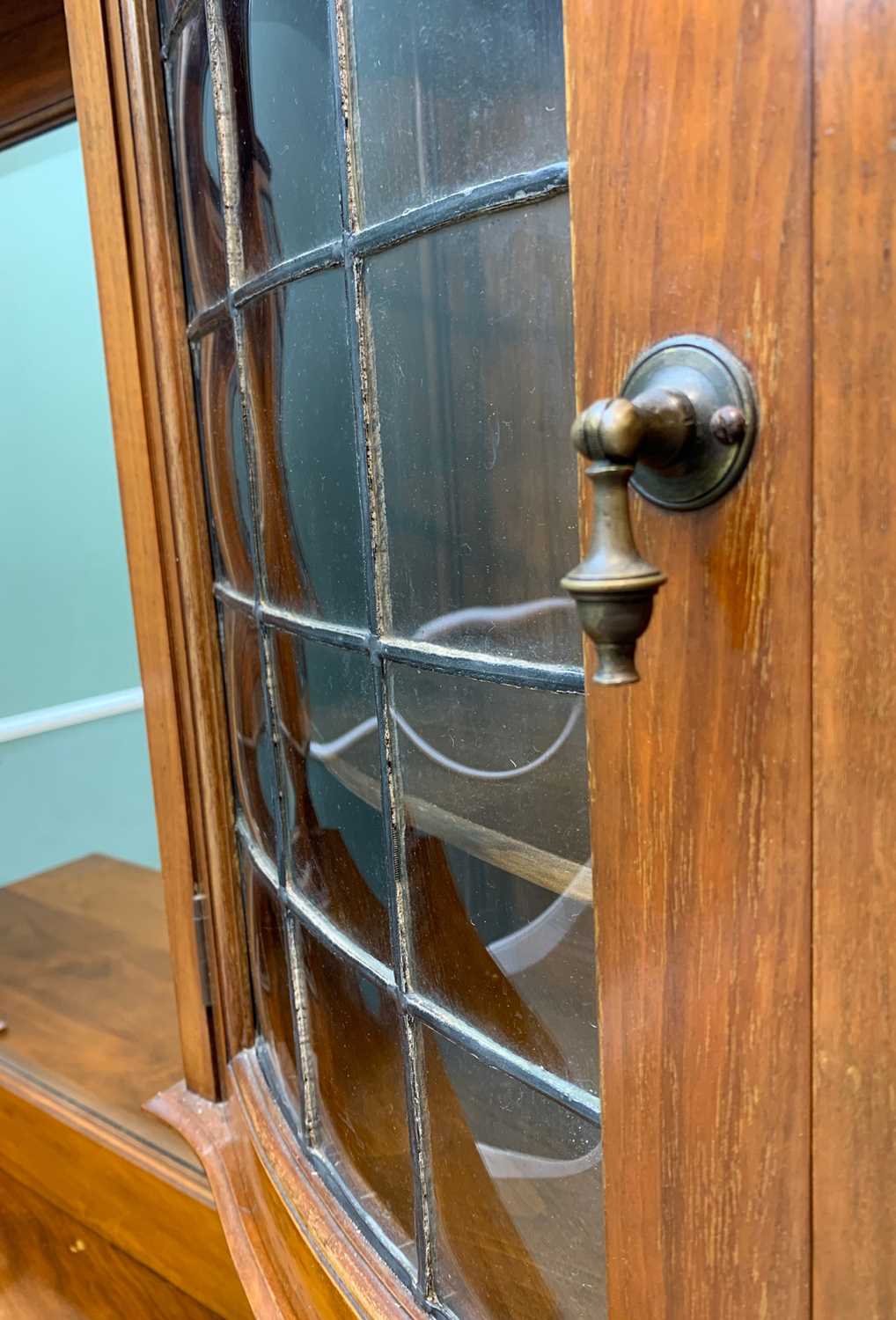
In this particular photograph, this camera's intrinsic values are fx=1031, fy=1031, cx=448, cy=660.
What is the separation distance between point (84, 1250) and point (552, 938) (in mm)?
1051

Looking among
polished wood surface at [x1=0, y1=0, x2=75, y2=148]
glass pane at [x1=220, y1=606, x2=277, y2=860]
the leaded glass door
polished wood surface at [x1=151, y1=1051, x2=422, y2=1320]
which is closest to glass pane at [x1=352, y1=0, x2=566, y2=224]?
the leaded glass door

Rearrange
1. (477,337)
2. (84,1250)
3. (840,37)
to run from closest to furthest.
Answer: (840,37), (477,337), (84,1250)

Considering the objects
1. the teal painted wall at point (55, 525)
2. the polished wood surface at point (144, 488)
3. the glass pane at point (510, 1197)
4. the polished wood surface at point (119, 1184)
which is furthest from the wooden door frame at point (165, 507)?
the teal painted wall at point (55, 525)

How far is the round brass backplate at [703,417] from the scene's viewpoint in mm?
325

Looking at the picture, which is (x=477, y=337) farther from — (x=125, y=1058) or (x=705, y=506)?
(x=125, y=1058)

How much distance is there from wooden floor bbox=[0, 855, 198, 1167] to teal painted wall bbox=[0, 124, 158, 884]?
55 centimetres

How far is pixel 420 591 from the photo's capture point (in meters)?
0.61

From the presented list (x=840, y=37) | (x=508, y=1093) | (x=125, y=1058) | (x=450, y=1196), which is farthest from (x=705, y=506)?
(x=125, y=1058)

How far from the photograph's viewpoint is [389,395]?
1.99ft

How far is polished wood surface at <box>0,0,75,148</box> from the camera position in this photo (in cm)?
121

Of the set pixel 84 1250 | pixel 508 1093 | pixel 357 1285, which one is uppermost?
pixel 508 1093

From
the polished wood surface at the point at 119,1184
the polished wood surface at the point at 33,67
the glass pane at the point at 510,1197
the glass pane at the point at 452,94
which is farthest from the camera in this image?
the polished wood surface at the point at 33,67

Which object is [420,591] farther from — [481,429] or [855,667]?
[855,667]

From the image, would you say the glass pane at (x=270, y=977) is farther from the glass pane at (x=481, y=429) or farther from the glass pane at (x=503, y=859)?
the glass pane at (x=481, y=429)
